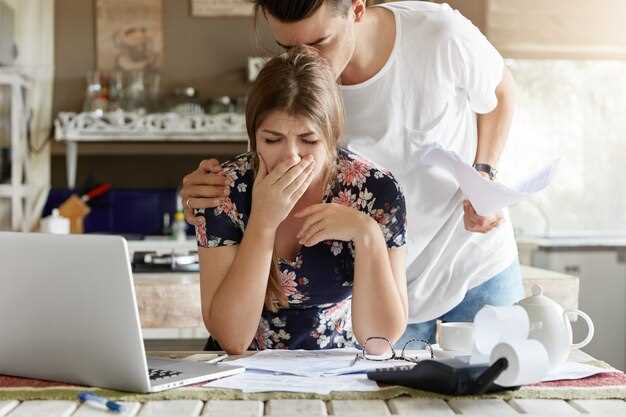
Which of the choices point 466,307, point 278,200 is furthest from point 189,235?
point 278,200

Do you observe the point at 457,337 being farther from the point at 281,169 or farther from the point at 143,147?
the point at 143,147

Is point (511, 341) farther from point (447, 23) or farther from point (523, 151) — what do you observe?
point (523, 151)

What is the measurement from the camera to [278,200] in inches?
61.9

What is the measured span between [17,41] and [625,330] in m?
3.25

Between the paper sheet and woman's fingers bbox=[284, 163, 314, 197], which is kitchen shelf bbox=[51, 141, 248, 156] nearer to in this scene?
woman's fingers bbox=[284, 163, 314, 197]

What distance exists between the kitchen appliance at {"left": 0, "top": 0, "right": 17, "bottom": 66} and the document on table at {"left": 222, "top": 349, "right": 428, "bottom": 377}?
3.18 m

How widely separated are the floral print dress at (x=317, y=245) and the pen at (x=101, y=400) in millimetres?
536

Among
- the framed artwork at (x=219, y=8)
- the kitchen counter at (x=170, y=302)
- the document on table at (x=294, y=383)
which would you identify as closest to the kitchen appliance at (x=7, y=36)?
the framed artwork at (x=219, y=8)

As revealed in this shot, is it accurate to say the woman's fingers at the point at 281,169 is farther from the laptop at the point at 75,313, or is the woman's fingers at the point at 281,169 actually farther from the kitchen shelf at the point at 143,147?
the kitchen shelf at the point at 143,147

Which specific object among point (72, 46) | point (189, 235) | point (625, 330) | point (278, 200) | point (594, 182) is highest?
point (72, 46)

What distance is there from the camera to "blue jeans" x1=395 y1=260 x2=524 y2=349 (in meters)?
1.95

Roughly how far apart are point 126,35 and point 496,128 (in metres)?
3.15

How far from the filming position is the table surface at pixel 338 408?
1123 millimetres

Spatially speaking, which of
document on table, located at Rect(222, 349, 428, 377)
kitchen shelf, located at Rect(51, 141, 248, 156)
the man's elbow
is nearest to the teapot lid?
document on table, located at Rect(222, 349, 428, 377)
